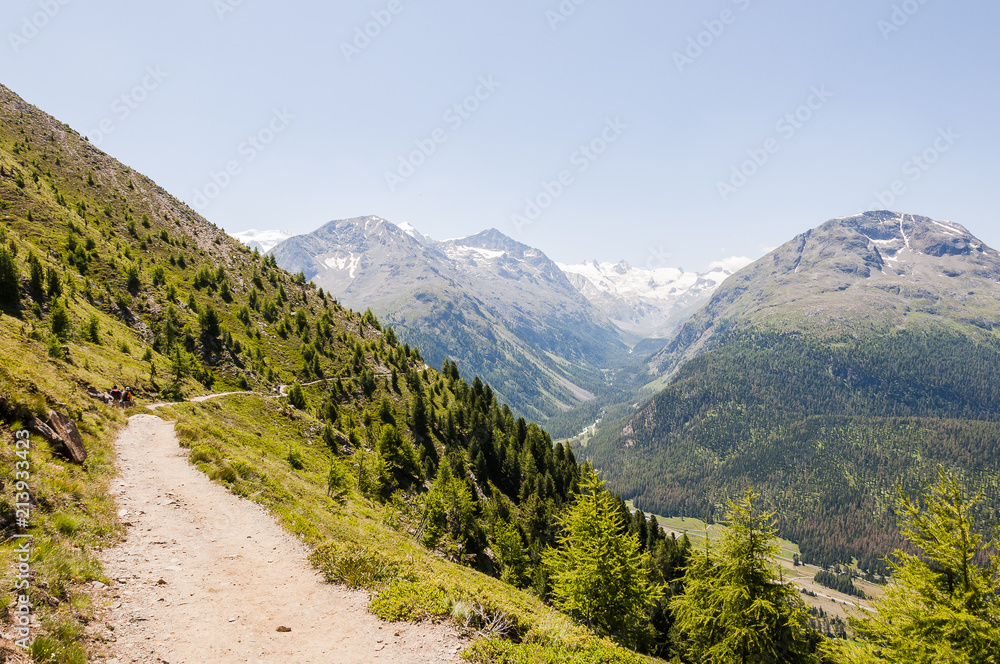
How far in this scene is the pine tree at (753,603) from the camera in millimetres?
24031

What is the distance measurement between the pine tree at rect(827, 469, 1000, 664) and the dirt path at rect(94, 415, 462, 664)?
22841 mm

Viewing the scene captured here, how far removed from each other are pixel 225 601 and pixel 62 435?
13729mm

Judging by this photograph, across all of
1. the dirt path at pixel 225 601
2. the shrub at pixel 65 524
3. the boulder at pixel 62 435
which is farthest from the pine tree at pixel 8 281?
the shrub at pixel 65 524

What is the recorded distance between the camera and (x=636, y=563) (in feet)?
99.7

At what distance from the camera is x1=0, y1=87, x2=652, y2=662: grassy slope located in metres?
13.8

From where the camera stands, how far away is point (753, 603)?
23.6m

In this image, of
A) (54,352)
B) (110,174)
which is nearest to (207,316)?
(54,352)

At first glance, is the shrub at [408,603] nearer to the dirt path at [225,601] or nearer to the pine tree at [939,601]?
the dirt path at [225,601]

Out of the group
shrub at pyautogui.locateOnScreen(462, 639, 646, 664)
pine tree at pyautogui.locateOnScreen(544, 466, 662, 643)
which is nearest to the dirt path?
shrub at pyautogui.locateOnScreen(462, 639, 646, 664)

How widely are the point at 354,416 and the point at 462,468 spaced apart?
86.5 feet

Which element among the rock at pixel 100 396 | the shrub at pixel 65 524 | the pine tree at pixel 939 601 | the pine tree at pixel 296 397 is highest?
the pine tree at pixel 939 601

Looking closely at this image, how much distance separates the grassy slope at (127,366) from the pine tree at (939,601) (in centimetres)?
1529

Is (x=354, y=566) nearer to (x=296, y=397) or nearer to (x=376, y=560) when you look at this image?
(x=376, y=560)

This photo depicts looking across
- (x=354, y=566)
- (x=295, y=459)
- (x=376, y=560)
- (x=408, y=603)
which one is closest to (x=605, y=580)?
(x=376, y=560)
